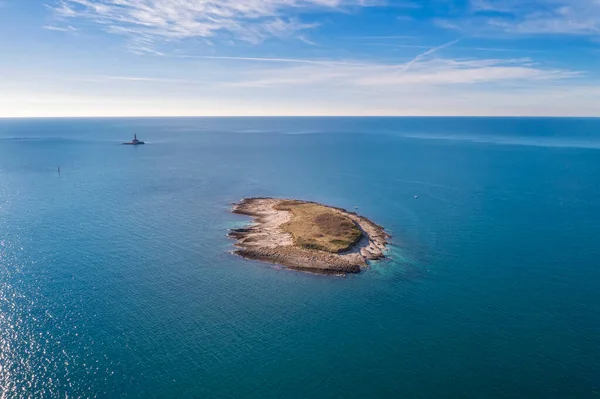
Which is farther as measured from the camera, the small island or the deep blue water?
the small island

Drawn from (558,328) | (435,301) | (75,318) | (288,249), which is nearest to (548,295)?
(558,328)

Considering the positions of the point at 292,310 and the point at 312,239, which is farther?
the point at 312,239

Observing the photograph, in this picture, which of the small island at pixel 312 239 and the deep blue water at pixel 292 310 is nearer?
the deep blue water at pixel 292 310

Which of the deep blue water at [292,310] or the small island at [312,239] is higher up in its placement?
the small island at [312,239]

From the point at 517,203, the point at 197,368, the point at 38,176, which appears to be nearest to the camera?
the point at 197,368

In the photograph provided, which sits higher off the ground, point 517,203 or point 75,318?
point 517,203

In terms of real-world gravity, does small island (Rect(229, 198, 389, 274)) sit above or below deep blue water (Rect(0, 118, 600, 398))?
above

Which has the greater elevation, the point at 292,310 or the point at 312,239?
the point at 312,239

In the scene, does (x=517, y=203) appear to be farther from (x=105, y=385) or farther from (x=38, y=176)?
(x=38, y=176)
